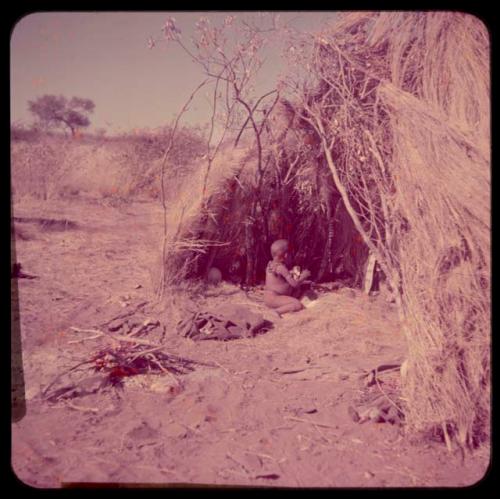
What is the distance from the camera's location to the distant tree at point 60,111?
65.7ft

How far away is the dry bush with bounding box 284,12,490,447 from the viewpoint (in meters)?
3.37

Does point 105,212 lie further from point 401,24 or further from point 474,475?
point 474,475

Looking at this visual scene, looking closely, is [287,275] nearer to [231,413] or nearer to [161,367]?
[161,367]

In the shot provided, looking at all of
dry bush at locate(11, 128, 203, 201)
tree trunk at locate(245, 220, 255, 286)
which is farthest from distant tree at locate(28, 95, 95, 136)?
tree trunk at locate(245, 220, 255, 286)

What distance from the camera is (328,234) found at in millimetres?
7242

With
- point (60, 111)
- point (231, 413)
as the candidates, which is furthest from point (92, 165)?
point (231, 413)

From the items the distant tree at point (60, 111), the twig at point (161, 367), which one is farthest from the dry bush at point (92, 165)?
the twig at point (161, 367)

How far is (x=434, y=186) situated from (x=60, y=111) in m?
20.6

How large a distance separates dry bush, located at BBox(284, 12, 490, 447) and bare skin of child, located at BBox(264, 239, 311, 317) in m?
1.61

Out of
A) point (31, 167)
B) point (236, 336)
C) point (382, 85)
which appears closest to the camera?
point (382, 85)

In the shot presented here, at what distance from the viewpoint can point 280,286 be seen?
6.34m

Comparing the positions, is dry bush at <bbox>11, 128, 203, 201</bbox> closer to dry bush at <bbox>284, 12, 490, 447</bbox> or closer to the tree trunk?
the tree trunk

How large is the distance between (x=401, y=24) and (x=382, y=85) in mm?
689

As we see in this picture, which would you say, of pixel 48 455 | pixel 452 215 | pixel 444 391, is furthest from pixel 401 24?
pixel 48 455
